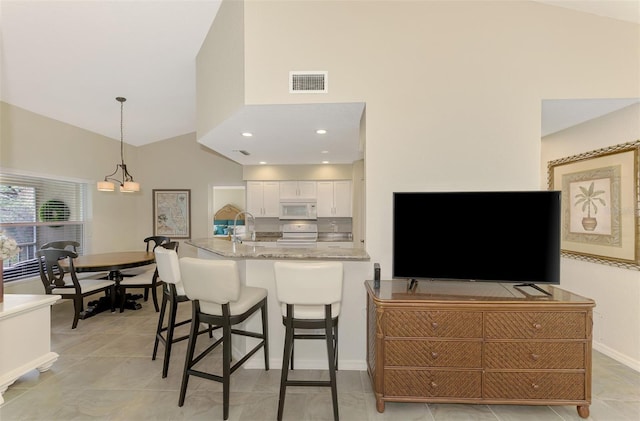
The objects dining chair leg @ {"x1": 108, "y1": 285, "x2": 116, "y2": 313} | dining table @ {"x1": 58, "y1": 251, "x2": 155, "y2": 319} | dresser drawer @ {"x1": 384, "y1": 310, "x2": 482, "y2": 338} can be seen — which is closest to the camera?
dresser drawer @ {"x1": 384, "y1": 310, "x2": 482, "y2": 338}

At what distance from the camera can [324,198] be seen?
19.6 ft

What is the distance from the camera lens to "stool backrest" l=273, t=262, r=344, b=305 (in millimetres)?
2020

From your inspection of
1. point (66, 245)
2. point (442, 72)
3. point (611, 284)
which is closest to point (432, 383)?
point (611, 284)

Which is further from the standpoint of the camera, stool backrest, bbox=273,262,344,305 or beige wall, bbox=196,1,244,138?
beige wall, bbox=196,1,244,138

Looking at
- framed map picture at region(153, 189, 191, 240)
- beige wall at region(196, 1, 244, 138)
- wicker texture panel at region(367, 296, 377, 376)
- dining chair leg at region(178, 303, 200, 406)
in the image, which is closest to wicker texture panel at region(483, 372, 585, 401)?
wicker texture panel at region(367, 296, 377, 376)


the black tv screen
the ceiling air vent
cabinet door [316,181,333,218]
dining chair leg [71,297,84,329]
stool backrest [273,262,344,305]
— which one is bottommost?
dining chair leg [71,297,84,329]

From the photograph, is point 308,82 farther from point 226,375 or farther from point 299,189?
point 299,189

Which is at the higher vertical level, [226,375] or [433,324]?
[433,324]

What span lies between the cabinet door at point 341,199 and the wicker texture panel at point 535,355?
4044 mm

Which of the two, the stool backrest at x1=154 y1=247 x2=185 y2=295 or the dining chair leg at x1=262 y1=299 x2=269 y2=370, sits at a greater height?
the stool backrest at x1=154 y1=247 x2=185 y2=295

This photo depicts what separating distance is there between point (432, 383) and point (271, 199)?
452cm

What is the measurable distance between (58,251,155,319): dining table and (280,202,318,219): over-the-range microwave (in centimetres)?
245

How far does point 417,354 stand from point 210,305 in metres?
1.56

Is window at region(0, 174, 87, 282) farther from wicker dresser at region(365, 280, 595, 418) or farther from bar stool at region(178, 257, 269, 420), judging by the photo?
wicker dresser at region(365, 280, 595, 418)
